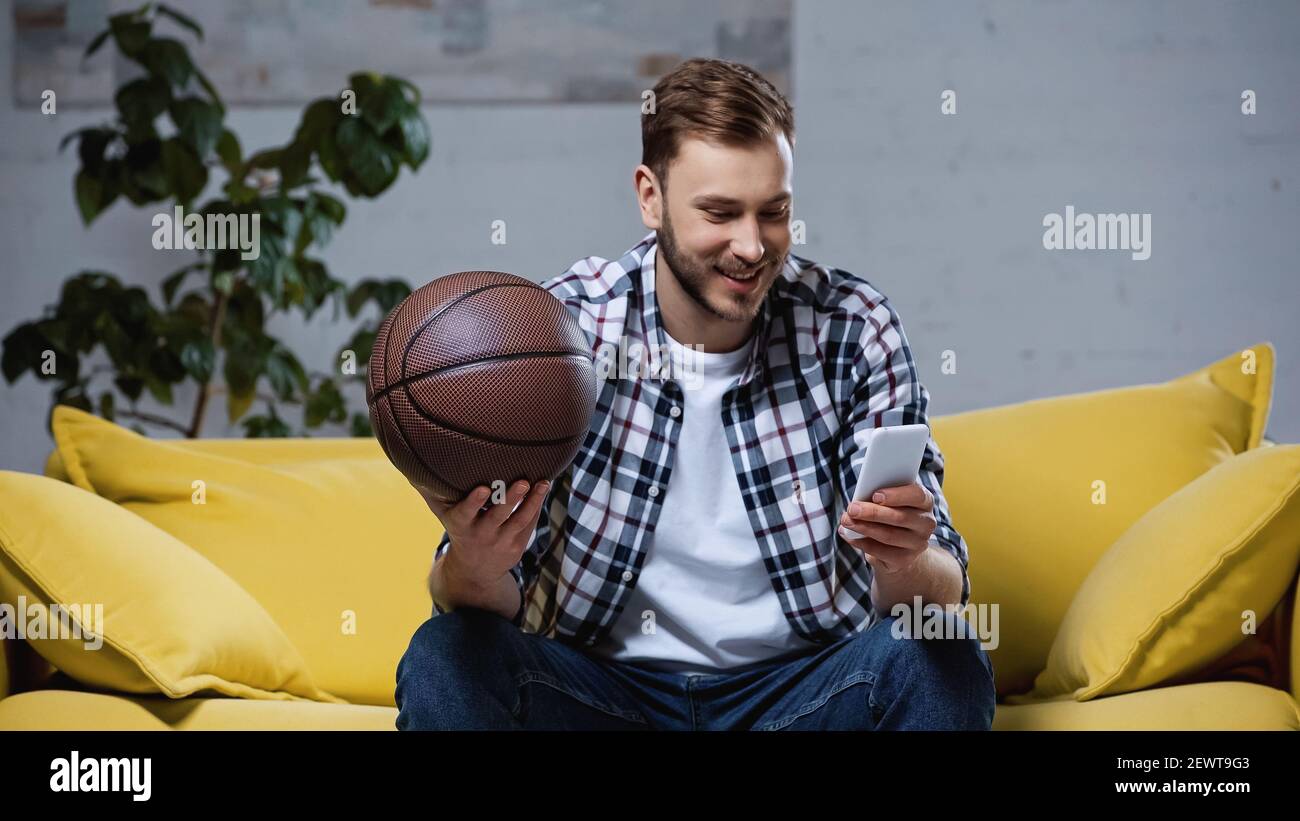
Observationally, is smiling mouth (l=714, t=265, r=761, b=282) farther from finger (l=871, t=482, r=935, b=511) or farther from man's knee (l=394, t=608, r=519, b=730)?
man's knee (l=394, t=608, r=519, b=730)

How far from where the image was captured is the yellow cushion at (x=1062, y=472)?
200 centimetres

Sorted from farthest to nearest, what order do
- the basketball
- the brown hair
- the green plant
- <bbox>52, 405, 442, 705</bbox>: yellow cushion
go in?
the green plant < <bbox>52, 405, 442, 705</bbox>: yellow cushion < the brown hair < the basketball

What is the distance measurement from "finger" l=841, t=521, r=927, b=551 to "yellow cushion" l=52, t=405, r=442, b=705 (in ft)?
2.83

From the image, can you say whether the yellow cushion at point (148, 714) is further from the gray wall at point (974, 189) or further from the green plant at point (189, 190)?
the gray wall at point (974, 189)

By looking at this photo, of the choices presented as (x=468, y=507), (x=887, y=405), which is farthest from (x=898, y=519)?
(x=468, y=507)

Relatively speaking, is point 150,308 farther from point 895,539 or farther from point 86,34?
point 895,539

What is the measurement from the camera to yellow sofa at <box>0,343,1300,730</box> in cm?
166

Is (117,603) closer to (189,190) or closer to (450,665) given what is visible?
(450,665)

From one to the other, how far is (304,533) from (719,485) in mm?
740

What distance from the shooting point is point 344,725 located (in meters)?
1.72

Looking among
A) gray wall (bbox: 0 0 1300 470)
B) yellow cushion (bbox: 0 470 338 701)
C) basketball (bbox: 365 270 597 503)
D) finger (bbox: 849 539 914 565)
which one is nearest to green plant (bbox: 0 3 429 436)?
gray wall (bbox: 0 0 1300 470)

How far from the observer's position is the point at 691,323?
1807mm
